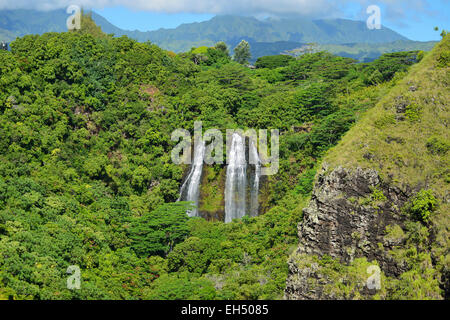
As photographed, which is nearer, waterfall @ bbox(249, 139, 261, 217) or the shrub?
the shrub

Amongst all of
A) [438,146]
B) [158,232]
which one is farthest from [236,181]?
[438,146]

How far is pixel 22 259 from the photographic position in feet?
70.6

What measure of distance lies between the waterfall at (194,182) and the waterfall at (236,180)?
2.44m

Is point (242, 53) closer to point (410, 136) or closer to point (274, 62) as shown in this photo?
point (274, 62)

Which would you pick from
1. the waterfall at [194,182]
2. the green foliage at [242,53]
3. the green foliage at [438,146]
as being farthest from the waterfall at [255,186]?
the green foliage at [242,53]

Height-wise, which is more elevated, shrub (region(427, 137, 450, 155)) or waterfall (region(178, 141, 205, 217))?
shrub (region(427, 137, 450, 155))

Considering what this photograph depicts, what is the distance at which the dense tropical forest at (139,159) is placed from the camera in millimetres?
24203

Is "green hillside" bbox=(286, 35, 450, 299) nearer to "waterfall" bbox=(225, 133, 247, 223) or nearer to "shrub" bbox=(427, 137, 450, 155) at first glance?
"shrub" bbox=(427, 137, 450, 155)

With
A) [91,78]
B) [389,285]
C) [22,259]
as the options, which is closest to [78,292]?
[22,259]

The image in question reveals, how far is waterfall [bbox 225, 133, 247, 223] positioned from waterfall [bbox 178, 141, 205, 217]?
96.0 inches

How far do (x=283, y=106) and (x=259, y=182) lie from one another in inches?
379

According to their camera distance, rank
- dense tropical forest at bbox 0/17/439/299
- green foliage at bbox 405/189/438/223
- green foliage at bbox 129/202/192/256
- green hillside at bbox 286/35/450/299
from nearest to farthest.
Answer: green hillside at bbox 286/35/450/299
green foliage at bbox 405/189/438/223
dense tropical forest at bbox 0/17/439/299
green foliage at bbox 129/202/192/256

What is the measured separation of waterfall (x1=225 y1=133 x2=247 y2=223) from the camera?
35.1 m

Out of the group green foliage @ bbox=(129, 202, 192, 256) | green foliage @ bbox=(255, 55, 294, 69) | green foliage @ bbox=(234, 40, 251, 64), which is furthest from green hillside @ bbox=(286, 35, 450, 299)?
green foliage @ bbox=(234, 40, 251, 64)
